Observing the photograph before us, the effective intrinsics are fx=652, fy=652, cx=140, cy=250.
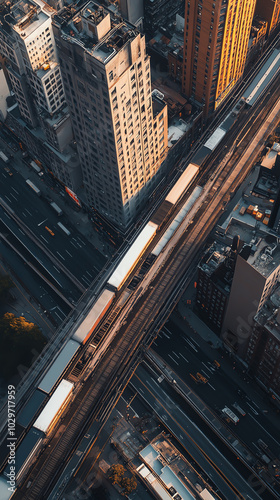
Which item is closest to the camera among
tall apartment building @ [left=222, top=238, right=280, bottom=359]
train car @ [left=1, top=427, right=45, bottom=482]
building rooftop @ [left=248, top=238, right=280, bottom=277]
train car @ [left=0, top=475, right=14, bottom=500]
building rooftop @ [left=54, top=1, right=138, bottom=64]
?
tall apartment building @ [left=222, top=238, right=280, bottom=359]

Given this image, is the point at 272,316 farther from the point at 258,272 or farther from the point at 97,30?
the point at 97,30

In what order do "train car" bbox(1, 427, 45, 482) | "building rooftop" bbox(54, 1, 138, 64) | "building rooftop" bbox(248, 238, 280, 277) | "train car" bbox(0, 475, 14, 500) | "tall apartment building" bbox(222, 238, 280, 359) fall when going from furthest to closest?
"train car" bbox(1, 427, 45, 482)
"train car" bbox(0, 475, 14, 500)
"building rooftop" bbox(54, 1, 138, 64)
"building rooftop" bbox(248, 238, 280, 277)
"tall apartment building" bbox(222, 238, 280, 359)

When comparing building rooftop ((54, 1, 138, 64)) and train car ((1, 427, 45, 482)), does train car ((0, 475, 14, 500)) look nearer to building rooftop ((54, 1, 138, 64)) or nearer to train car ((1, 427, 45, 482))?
Result: train car ((1, 427, 45, 482))

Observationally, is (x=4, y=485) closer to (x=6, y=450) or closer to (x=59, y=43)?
(x=6, y=450)

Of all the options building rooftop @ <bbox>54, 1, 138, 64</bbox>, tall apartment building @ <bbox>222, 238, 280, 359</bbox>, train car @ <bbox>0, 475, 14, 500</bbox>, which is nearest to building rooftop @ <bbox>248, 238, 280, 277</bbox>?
tall apartment building @ <bbox>222, 238, 280, 359</bbox>

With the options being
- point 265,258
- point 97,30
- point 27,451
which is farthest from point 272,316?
point 97,30

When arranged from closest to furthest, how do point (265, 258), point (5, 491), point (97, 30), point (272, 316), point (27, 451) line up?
point (97, 30)
point (265, 258)
point (5, 491)
point (272, 316)
point (27, 451)

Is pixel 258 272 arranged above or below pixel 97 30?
below

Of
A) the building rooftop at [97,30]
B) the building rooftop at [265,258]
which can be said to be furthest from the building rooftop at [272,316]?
the building rooftop at [97,30]

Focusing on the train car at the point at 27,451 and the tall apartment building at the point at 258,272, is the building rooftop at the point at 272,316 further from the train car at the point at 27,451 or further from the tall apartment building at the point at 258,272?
the train car at the point at 27,451
